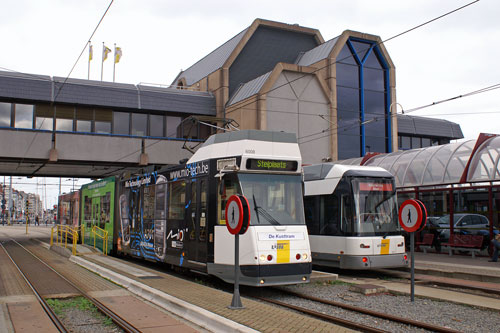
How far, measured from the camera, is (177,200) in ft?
40.1

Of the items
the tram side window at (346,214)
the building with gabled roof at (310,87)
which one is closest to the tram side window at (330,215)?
the tram side window at (346,214)

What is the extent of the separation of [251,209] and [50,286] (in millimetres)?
5385

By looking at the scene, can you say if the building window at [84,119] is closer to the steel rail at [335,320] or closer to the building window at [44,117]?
the building window at [44,117]

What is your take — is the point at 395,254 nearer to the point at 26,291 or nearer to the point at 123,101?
the point at 26,291

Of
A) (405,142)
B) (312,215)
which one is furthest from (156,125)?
(405,142)

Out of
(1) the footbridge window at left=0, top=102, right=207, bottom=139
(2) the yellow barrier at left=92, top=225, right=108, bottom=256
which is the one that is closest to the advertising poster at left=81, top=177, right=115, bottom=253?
(2) the yellow barrier at left=92, top=225, right=108, bottom=256

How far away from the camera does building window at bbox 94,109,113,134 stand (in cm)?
3022

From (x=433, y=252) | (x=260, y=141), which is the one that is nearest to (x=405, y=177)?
(x=433, y=252)

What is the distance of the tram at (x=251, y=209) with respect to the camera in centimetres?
968

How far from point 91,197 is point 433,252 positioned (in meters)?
15.4

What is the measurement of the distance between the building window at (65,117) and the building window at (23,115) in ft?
5.00

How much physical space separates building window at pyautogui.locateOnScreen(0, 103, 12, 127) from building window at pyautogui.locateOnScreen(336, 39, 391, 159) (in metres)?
20.8

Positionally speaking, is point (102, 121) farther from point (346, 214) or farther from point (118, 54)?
point (346, 214)

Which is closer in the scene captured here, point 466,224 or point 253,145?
point 253,145
